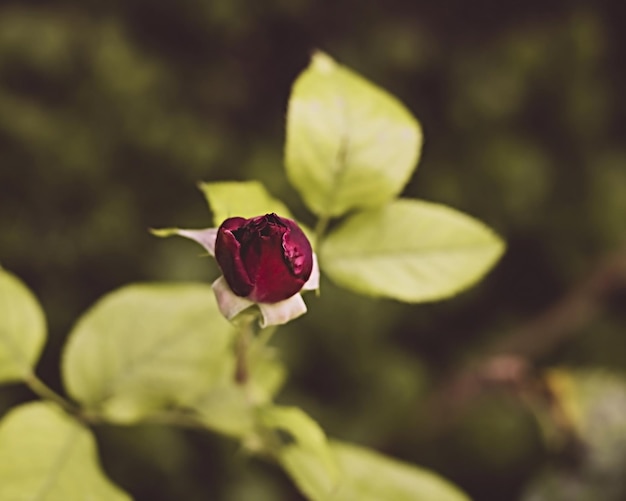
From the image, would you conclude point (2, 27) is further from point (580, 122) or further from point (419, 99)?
point (580, 122)

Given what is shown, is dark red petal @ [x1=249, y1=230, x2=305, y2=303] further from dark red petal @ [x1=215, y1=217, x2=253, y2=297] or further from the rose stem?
the rose stem

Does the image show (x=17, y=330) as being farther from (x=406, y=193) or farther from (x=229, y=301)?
(x=406, y=193)

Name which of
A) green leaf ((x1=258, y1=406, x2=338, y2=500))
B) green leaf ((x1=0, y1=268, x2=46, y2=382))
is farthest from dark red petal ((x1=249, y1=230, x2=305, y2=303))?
green leaf ((x1=0, y1=268, x2=46, y2=382))

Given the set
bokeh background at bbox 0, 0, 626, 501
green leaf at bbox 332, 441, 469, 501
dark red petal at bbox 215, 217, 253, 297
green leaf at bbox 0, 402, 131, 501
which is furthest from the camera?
bokeh background at bbox 0, 0, 626, 501

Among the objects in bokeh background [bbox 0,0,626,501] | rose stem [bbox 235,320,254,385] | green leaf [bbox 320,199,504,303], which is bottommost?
bokeh background [bbox 0,0,626,501]

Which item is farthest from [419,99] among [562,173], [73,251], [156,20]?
[73,251]

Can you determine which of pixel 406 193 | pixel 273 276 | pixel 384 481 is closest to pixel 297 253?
pixel 273 276
